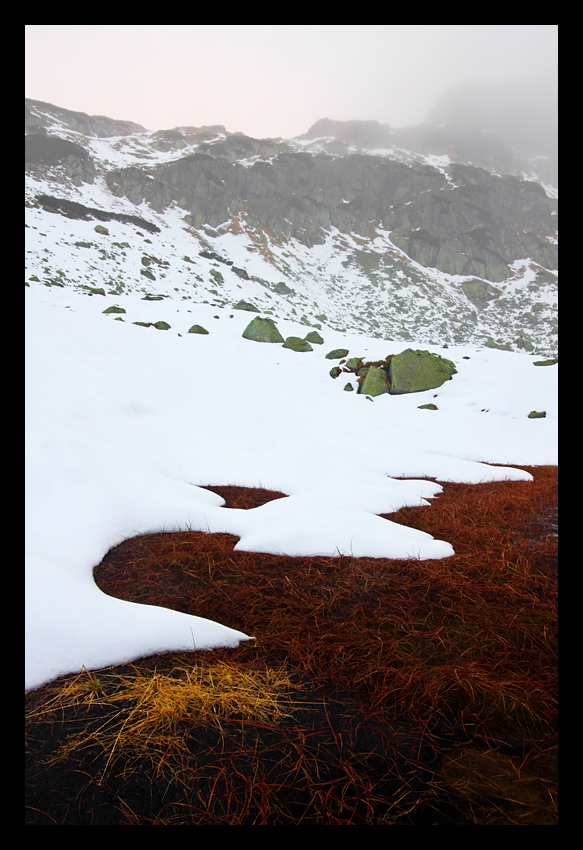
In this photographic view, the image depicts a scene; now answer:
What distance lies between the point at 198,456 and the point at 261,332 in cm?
1088

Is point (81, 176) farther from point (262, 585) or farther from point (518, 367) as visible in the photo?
point (262, 585)

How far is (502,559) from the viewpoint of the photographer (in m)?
3.30

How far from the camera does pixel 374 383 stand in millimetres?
12742

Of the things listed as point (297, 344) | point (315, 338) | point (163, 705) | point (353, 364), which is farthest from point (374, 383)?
point (163, 705)

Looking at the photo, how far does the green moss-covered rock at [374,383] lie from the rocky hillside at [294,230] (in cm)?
1543

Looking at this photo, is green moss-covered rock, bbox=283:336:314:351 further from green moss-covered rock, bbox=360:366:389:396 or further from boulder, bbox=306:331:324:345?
green moss-covered rock, bbox=360:366:389:396

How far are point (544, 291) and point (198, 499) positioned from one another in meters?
84.1

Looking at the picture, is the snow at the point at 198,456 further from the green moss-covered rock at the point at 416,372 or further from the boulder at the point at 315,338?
the boulder at the point at 315,338

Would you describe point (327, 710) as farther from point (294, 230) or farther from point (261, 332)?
point (294, 230)

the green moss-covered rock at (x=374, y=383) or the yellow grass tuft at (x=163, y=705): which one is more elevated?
the green moss-covered rock at (x=374, y=383)

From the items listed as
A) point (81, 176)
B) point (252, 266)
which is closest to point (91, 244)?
point (252, 266)

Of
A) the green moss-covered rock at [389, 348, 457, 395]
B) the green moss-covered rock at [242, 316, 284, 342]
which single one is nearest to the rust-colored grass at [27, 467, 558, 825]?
the green moss-covered rock at [389, 348, 457, 395]

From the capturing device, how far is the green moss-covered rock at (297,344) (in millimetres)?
15570

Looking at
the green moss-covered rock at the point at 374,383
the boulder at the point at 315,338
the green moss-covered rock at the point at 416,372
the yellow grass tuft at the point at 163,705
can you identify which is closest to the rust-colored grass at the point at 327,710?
the yellow grass tuft at the point at 163,705
